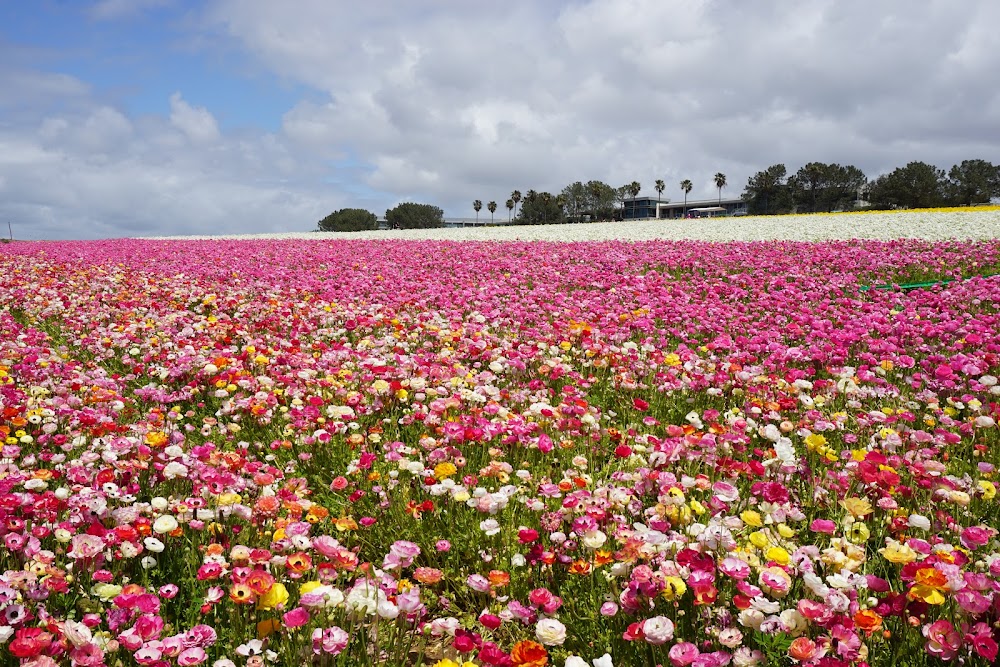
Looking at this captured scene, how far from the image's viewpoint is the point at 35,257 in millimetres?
23375

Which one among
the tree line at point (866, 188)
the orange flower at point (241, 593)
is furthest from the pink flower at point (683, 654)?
the tree line at point (866, 188)

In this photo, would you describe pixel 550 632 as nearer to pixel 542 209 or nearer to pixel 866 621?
pixel 866 621

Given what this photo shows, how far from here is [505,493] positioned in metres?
3.46

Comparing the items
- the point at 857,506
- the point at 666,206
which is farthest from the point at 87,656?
the point at 666,206

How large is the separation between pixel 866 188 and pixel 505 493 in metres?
113

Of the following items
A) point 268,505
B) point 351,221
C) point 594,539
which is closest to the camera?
point 594,539

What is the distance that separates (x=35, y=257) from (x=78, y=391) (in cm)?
2321

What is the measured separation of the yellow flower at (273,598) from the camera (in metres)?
2.45

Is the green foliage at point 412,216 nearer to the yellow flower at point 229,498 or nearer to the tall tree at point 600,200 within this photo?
the tall tree at point 600,200

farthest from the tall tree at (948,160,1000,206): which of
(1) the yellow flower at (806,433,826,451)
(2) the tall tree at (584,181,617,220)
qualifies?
(1) the yellow flower at (806,433,826,451)

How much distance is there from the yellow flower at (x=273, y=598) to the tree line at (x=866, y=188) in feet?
317

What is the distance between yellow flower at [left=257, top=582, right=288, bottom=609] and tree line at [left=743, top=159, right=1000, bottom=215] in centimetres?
9667

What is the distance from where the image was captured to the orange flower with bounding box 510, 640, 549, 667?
203cm

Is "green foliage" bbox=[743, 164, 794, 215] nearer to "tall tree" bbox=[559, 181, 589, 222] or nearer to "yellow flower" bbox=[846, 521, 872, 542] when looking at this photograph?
"tall tree" bbox=[559, 181, 589, 222]
